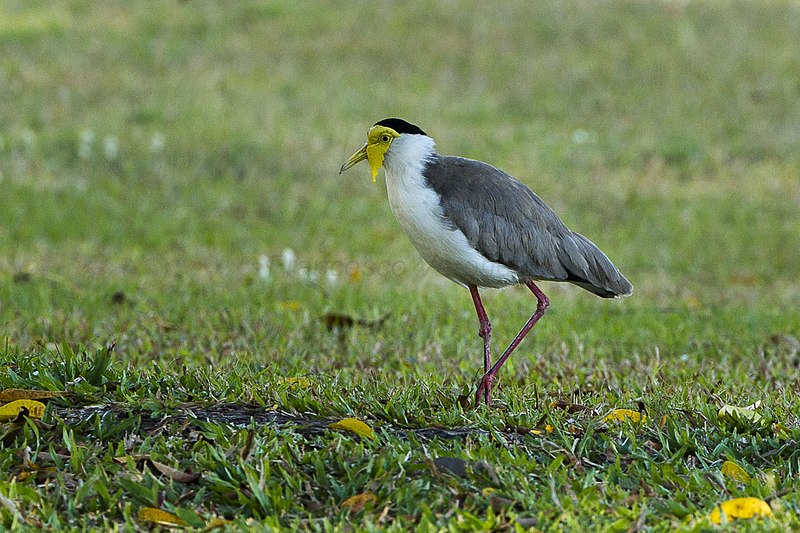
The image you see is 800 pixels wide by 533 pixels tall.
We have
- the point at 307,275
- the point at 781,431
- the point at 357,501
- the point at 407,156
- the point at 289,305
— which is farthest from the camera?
the point at 307,275

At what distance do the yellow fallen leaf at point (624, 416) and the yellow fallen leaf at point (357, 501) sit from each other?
42.7 inches

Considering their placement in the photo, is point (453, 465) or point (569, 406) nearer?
point (453, 465)

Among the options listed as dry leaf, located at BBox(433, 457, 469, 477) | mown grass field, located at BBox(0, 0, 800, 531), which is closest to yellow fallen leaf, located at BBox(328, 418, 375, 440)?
mown grass field, located at BBox(0, 0, 800, 531)

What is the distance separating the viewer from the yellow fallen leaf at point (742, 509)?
3.31 metres

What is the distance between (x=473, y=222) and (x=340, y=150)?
6656 mm

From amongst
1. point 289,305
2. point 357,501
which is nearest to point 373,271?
point 289,305

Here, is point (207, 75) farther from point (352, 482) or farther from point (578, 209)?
point (352, 482)

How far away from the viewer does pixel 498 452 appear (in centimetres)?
368

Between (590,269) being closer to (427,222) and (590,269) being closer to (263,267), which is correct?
(427,222)

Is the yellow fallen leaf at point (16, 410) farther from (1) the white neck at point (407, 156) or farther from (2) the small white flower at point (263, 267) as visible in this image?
(2) the small white flower at point (263, 267)

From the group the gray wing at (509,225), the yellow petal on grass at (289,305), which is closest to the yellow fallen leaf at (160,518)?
the gray wing at (509,225)

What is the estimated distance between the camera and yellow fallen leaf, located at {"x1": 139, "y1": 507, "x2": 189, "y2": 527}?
10.7 feet

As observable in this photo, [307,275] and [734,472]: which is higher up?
[734,472]

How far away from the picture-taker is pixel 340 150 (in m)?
11.0
